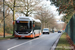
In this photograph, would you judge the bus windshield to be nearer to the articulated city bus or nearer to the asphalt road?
the articulated city bus

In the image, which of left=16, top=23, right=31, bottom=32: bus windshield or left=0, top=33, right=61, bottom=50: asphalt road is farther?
left=16, top=23, right=31, bottom=32: bus windshield

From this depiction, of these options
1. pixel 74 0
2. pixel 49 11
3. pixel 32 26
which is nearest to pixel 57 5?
pixel 74 0

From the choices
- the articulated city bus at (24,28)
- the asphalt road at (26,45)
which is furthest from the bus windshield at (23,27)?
the asphalt road at (26,45)

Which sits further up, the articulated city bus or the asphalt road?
the articulated city bus

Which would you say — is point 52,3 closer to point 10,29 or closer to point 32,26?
point 32,26

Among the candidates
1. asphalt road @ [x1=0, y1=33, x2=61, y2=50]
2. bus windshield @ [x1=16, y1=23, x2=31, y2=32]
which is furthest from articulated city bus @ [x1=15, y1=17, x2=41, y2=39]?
asphalt road @ [x1=0, y1=33, x2=61, y2=50]

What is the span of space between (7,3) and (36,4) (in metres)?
7.72

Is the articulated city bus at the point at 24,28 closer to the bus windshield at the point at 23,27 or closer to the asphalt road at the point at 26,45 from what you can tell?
the bus windshield at the point at 23,27

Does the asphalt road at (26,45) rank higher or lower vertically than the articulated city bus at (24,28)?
lower

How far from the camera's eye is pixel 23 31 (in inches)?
849

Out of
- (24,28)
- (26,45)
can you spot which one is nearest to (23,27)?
(24,28)

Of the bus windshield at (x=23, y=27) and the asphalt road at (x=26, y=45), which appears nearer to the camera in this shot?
the asphalt road at (x=26, y=45)

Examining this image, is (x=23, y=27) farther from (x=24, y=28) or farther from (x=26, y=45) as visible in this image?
(x=26, y=45)

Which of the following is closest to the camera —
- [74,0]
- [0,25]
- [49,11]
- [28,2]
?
[74,0]
